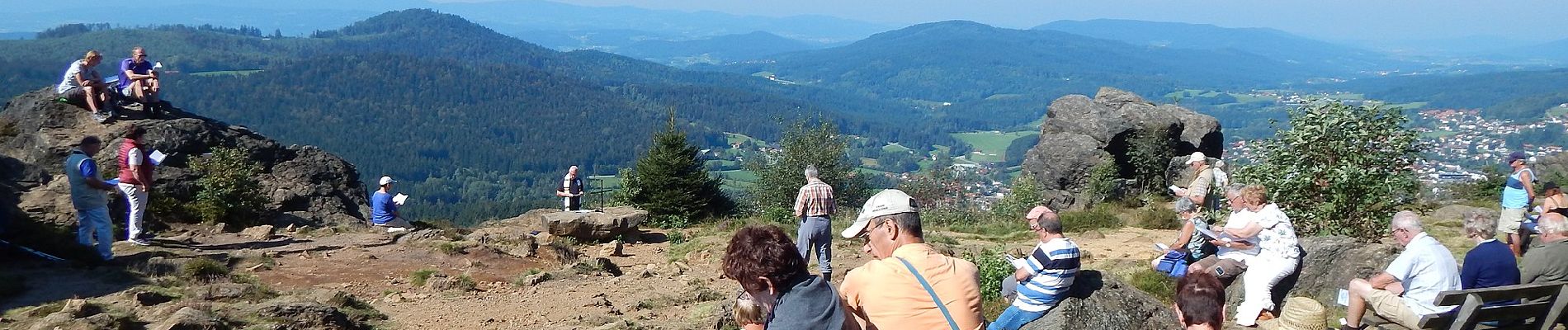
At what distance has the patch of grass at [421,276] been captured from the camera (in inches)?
402

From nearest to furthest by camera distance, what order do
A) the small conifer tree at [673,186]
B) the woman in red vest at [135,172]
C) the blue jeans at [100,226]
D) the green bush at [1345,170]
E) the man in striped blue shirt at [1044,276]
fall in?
the man in striped blue shirt at [1044,276]
the blue jeans at [100,226]
the green bush at [1345,170]
the woman in red vest at [135,172]
the small conifer tree at [673,186]

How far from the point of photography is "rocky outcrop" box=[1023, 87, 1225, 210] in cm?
2208

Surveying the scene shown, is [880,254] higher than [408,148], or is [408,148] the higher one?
[880,254]

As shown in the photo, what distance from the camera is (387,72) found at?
194125mm

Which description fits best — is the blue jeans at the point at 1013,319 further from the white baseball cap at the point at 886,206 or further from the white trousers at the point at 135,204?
the white trousers at the point at 135,204

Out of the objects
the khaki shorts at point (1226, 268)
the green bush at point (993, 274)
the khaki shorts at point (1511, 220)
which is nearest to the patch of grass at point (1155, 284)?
the khaki shorts at point (1226, 268)

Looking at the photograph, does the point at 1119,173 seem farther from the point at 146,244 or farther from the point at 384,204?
the point at 146,244

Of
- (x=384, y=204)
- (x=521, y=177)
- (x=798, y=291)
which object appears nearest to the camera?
(x=798, y=291)

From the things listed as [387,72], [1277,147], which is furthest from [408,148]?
[1277,147]

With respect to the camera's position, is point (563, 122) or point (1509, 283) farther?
point (563, 122)

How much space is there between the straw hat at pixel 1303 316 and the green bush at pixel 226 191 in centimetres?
1350

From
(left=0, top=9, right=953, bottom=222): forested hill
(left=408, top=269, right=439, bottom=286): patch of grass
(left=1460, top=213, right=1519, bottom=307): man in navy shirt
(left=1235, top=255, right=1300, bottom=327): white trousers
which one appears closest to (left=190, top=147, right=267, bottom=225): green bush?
(left=408, top=269, right=439, bottom=286): patch of grass

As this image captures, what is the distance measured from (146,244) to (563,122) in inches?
6920

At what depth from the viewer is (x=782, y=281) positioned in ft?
12.3
